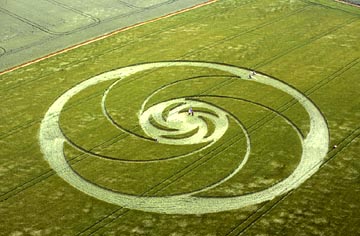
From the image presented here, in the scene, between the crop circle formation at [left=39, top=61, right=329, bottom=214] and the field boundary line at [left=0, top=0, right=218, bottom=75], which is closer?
the crop circle formation at [left=39, top=61, right=329, bottom=214]

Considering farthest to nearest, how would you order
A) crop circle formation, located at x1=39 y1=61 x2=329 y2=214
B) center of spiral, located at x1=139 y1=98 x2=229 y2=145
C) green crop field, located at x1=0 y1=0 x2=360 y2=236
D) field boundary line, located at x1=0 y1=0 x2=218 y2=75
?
field boundary line, located at x1=0 y1=0 x2=218 y2=75 → center of spiral, located at x1=139 y1=98 x2=229 y2=145 → crop circle formation, located at x1=39 y1=61 x2=329 y2=214 → green crop field, located at x1=0 y1=0 x2=360 y2=236

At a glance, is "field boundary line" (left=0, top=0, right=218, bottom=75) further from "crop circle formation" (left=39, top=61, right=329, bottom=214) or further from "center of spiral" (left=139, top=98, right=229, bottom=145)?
"center of spiral" (left=139, top=98, right=229, bottom=145)

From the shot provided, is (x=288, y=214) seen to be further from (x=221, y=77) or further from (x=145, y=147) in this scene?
(x=221, y=77)

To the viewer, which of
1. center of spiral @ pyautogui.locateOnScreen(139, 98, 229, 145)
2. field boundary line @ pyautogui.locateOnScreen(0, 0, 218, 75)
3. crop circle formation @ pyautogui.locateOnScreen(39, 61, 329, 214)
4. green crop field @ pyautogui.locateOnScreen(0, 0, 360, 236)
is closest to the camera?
green crop field @ pyautogui.locateOnScreen(0, 0, 360, 236)

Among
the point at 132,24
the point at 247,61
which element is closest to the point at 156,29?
the point at 132,24

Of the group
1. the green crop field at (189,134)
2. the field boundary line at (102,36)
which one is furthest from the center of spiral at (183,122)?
the field boundary line at (102,36)

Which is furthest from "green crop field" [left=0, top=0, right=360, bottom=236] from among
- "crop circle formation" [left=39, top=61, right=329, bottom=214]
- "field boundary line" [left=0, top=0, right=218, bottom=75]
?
"field boundary line" [left=0, top=0, right=218, bottom=75]

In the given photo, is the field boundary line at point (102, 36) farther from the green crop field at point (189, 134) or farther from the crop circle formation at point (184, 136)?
the crop circle formation at point (184, 136)
